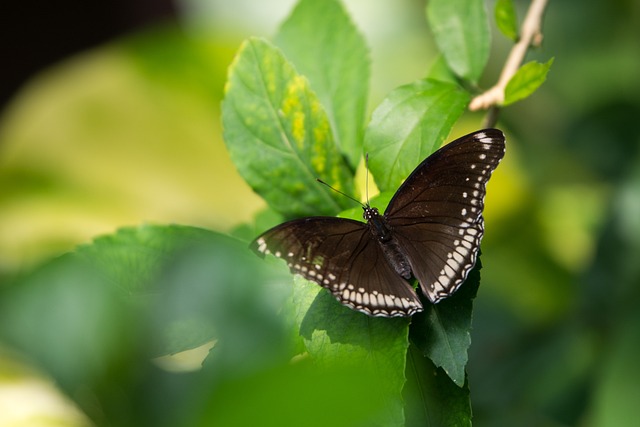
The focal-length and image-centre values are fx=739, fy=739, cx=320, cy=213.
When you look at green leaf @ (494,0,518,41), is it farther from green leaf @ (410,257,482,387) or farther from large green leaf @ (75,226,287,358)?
large green leaf @ (75,226,287,358)

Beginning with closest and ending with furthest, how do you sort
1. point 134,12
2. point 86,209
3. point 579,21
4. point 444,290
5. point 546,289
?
point 444,290
point 546,289
point 579,21
point 86,209
point 134,12

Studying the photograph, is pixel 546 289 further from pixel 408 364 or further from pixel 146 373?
pixel 146 373

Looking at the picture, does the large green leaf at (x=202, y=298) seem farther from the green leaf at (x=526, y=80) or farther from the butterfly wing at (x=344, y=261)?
the green leaf at (x=526, y=80)

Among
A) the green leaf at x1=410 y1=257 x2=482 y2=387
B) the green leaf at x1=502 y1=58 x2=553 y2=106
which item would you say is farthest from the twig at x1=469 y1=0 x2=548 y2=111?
the green leaf at x1=410 y1=257 x2=482 y2=387

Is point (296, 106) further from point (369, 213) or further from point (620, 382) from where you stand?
point (620, 382)

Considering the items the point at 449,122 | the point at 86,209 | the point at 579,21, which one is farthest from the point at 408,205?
the point at 86,209

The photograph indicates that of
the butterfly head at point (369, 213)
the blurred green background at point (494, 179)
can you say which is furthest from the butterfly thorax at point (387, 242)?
the blurred green background at point (494, 179)

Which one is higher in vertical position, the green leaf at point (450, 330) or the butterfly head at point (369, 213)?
the butterfly head at point (369, 213)
